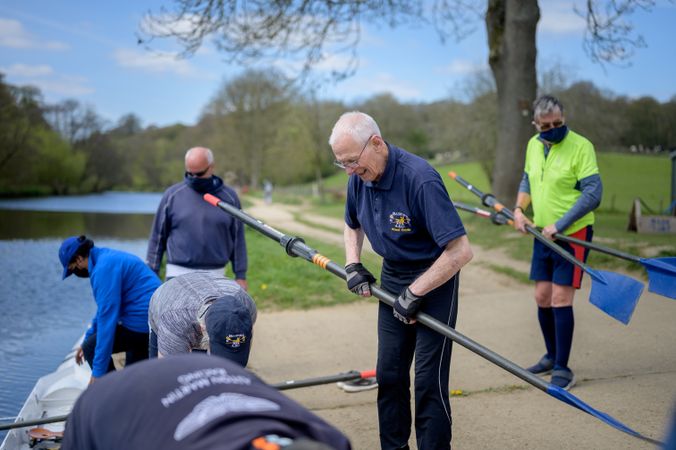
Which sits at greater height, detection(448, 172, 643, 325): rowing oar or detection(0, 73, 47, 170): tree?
detection(0, 73, 47, 170): tree

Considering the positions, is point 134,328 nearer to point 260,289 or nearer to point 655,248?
point 260,289

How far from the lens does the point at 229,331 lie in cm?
314

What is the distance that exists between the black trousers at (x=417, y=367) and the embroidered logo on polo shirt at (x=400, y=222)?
0.82 ft

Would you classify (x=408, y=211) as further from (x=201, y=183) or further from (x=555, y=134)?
(x=201, y=183)

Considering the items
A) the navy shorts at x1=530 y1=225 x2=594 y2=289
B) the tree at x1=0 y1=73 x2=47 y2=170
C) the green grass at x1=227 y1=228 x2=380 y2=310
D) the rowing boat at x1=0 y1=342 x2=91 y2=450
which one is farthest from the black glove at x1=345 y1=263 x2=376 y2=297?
the tree at x1=0 y1=73 x2=47 y2=170

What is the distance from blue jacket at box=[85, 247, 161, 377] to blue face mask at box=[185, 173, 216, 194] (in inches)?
41.6

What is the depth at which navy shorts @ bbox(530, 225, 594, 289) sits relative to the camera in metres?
5.15

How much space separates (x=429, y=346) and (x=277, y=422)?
6.77 feet

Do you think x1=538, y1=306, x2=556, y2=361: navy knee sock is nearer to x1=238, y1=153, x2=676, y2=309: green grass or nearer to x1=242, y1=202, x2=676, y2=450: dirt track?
x1=242, y1=202, x2=676, y2=450: dirt track

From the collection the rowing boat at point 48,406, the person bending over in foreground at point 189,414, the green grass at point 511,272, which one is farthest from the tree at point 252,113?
the person bending over in foreground at point 189,414

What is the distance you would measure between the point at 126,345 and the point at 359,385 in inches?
72.7

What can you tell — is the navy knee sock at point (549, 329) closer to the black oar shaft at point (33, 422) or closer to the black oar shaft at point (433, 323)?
the black oar shaft at point (433, 323)

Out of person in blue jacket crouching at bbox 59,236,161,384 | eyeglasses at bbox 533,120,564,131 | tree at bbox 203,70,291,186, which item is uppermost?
tree at bbox 203,70,291,186

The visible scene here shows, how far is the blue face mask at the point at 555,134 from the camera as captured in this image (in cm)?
513
